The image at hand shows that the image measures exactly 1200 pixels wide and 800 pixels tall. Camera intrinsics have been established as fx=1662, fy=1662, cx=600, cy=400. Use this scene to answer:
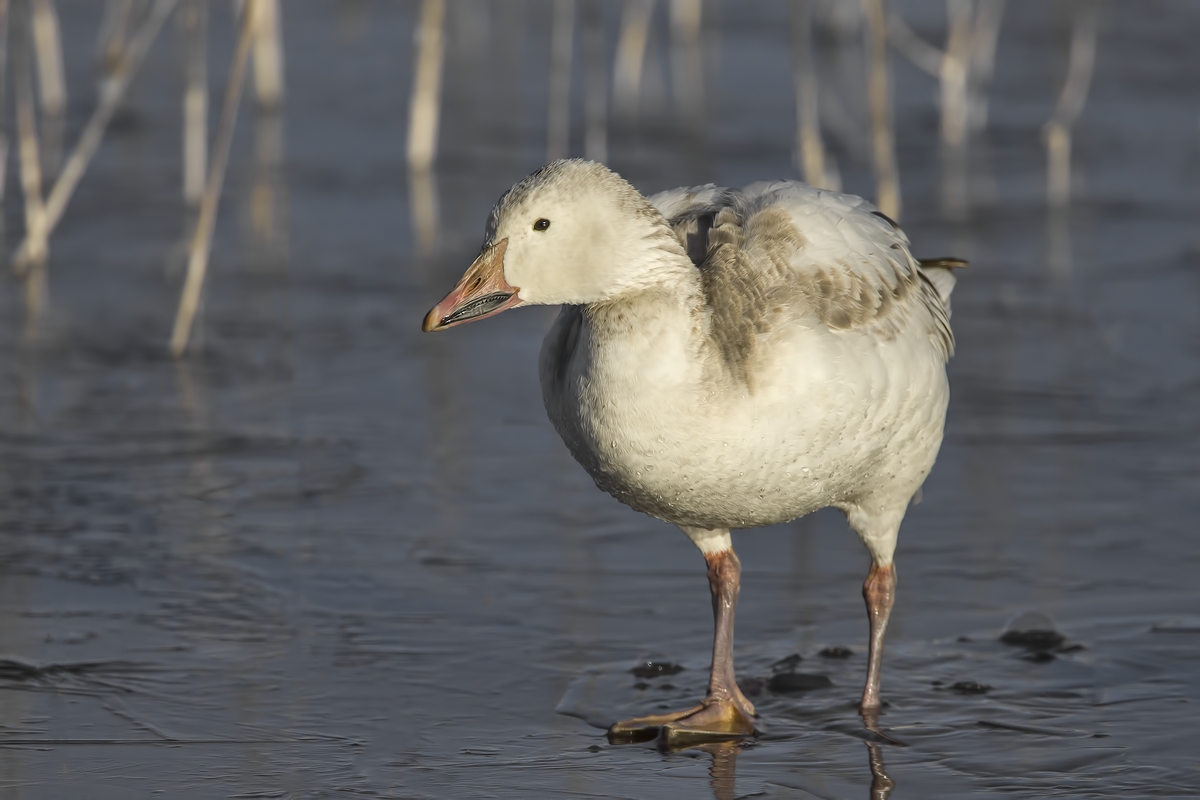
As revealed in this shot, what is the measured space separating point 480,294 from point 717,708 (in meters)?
1.49

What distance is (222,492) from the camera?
6941 millimetres

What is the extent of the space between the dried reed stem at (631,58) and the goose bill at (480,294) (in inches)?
287

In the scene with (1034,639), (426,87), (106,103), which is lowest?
(1034,639)

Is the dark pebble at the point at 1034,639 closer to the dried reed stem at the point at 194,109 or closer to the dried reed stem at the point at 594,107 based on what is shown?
the dried reed stem at the point at 194,109

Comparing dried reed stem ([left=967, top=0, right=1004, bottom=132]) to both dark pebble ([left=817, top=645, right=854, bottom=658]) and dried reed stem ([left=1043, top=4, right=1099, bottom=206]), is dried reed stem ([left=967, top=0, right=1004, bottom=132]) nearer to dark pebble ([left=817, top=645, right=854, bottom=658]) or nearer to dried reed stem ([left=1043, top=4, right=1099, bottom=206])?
dried reed stem ([left=1043, top=4, right=1099, bottom=206])

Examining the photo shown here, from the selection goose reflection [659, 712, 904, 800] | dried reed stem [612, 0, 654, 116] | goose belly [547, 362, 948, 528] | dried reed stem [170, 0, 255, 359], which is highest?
dried reed stem [612, 0, 654, 116]

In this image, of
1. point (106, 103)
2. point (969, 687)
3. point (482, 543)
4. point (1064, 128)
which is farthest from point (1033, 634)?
point (1064, 128)

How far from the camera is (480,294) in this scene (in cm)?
468

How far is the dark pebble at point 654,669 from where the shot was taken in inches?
219

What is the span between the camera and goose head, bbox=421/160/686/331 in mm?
4590

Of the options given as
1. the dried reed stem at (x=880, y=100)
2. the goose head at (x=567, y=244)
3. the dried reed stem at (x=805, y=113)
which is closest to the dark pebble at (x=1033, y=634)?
the goose head at (x=567, y=244)

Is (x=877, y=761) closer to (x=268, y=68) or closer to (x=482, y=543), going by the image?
(x=482, y=543)

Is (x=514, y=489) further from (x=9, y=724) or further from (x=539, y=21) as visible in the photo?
(x=539, y=21)

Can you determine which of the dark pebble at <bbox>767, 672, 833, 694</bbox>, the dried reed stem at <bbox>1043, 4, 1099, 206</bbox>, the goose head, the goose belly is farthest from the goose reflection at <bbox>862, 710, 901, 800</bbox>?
the dried reed stem at <bbox>1043, 4, 1099, 206</bbox>
